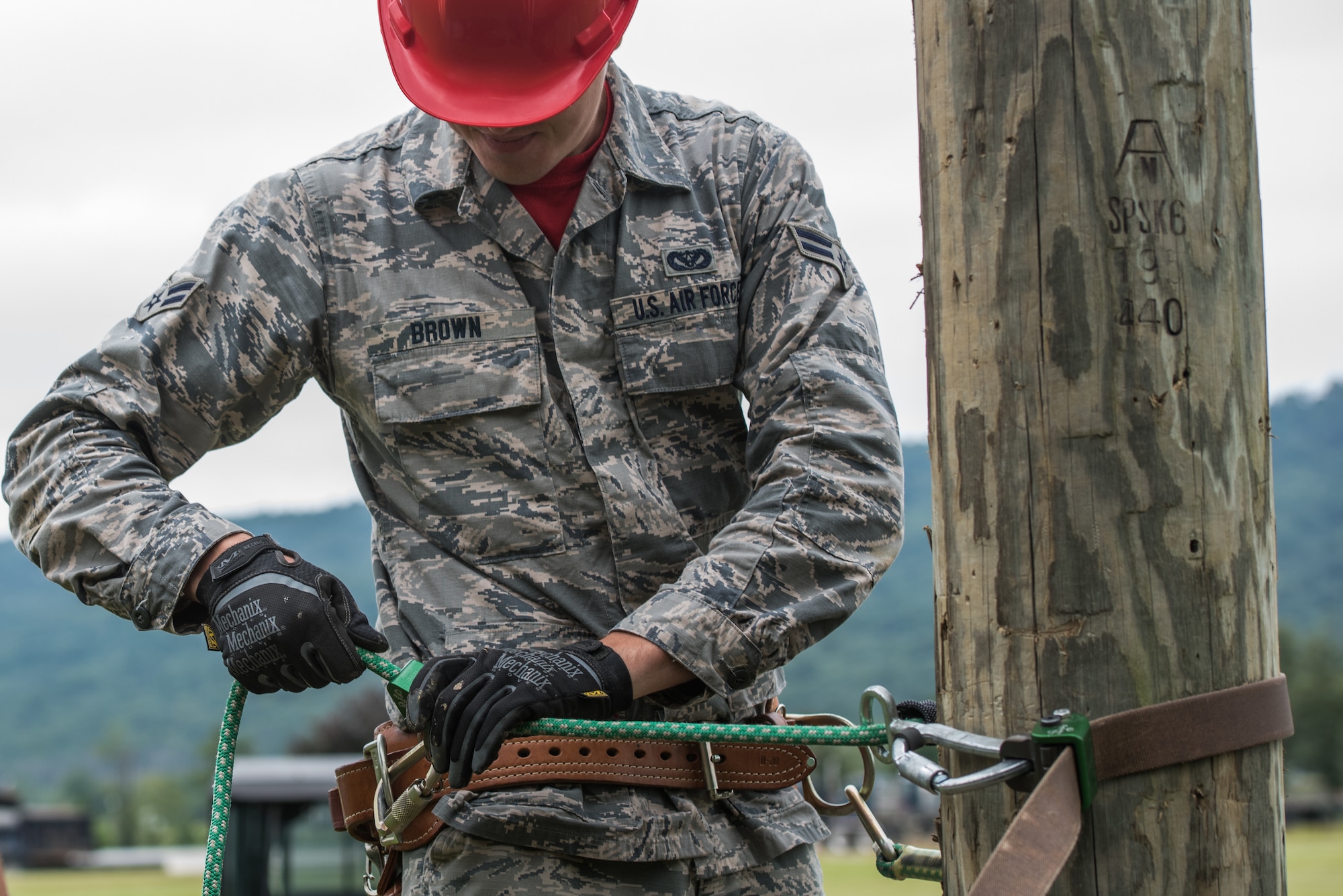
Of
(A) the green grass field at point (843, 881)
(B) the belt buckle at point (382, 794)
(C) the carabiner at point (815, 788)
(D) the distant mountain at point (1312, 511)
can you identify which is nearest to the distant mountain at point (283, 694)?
A: (D) the distant mountain at point (1312, 511)

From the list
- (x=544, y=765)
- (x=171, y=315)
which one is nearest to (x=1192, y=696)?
(x=544, y=765)

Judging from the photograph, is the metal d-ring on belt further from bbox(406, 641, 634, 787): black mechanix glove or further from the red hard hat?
the red hard hat

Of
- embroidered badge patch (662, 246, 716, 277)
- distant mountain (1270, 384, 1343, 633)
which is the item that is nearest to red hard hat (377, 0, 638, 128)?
embroidered badge patch (662, 246, 716, 277)

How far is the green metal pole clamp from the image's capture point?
1.63 m

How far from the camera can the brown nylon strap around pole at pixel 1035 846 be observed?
5.23ft

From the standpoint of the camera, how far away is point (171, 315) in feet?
8.23

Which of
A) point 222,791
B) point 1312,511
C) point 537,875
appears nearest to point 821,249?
point 537,875

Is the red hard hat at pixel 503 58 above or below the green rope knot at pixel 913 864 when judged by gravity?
above

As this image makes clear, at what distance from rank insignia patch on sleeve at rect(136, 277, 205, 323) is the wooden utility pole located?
1517 millimetres

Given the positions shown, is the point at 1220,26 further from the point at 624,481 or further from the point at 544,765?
the point at 544,765

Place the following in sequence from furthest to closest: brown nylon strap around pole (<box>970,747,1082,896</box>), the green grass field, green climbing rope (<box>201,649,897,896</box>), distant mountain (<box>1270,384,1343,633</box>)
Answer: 1. distant mountain (<box>1270,384,1343,633</box>)
2. the green grass field
3. green climbing rope (<box>201,649,897,896</box>)
4. brown nylon strap around pole (<box>970,747,1082,896</box>)

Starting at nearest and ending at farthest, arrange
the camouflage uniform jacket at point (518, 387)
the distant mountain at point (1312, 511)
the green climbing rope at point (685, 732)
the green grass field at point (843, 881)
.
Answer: the green climbing rope at point (685, 732), the camouflage uniform jacket at point (518, 387), the green grass field at point (843, 881), the distant mountain at point (1312, 511)

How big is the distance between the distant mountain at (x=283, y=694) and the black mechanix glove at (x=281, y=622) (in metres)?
80.5

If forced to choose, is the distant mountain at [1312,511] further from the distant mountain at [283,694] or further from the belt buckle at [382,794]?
the belt buckle at [382,794]
